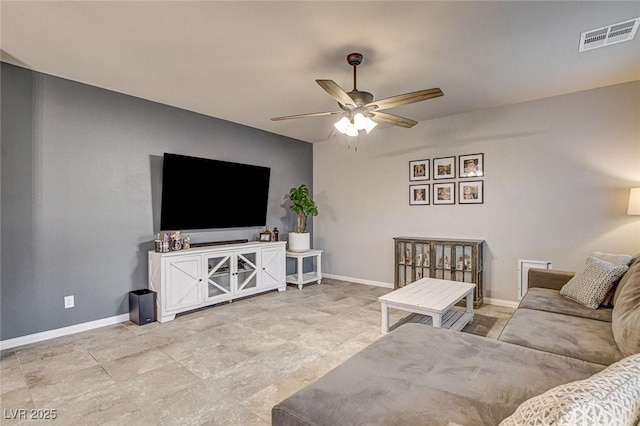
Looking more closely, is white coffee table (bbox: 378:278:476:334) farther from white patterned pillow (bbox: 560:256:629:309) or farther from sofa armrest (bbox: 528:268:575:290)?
white patterned pillow (bbox: 560:256:629:309)

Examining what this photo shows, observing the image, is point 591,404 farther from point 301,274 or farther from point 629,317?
point 301,274

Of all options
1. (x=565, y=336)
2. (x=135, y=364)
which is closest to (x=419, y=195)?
(x=565, y=336)

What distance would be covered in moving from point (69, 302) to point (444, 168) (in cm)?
486

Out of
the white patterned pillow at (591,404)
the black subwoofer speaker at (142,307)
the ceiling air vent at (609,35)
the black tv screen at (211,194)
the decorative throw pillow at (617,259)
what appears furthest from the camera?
the black tv screen at (211,194)

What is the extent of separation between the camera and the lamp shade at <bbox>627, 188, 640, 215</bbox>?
3.16 m

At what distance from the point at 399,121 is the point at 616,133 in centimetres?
253

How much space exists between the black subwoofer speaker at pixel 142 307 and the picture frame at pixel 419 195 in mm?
3760

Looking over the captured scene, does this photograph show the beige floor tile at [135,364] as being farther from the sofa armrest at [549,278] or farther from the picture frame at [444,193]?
the picture frame at [444,193]

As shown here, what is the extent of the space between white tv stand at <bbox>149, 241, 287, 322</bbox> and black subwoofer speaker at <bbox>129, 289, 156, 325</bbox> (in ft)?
0.23

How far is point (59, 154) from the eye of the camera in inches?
129

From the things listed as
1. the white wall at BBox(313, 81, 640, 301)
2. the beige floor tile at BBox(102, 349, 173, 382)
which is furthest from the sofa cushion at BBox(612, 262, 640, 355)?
the beige floor tile at BBox(102, 349, 173, 382)

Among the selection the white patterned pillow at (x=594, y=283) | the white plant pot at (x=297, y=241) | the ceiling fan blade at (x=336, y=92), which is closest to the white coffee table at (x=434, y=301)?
the white patterned pillow at (x=594, y=283)

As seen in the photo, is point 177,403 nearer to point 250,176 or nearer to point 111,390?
point 111,390

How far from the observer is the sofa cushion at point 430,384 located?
118cm
